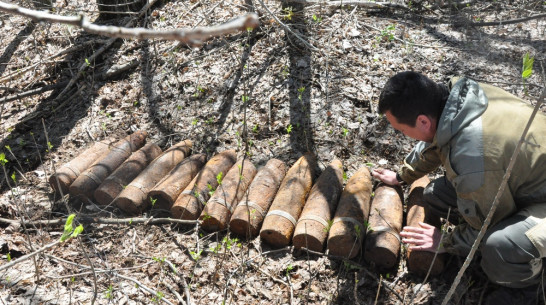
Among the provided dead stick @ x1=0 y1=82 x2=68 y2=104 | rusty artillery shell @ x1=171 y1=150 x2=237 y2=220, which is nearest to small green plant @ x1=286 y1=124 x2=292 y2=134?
rusty artillery shell @ x1=171 y1=150 x2=237 y2=220

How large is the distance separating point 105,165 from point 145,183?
0.60 metres

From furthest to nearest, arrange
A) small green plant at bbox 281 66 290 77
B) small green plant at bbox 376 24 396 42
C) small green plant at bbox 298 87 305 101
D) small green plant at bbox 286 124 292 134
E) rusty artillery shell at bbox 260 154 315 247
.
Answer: small green plant at bbox 376 24 396 42 < small green plant at bbox 281 66 290 77 < small green plant at bbox 298 87 305 101 < small green plant at bbox 286 124 292 134 < rusty artillery shell at bbox 260 154 315 247

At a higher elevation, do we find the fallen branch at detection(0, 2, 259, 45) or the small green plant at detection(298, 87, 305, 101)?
the fallen branch at detection(0, 2, 259, 45)

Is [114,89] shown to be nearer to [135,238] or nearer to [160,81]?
[160,81]

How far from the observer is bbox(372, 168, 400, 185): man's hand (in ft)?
14.5

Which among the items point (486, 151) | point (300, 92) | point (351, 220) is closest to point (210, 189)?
point (351, 220)

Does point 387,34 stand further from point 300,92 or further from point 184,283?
point 184,283

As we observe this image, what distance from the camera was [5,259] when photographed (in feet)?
13.7

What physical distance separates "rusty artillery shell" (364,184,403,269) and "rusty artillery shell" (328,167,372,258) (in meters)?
0.07

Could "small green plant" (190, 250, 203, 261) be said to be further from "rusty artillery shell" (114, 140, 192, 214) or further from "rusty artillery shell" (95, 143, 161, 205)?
"rusty artillery shell" (95, 143, 161, 205)

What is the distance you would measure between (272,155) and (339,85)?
4.22 ft

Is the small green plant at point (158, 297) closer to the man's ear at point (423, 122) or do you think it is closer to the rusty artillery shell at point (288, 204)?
the rusty artillery shell at point (288, 204)

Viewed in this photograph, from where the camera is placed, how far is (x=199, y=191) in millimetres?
4496

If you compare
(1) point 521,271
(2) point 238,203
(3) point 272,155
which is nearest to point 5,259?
(2) point 238,203
